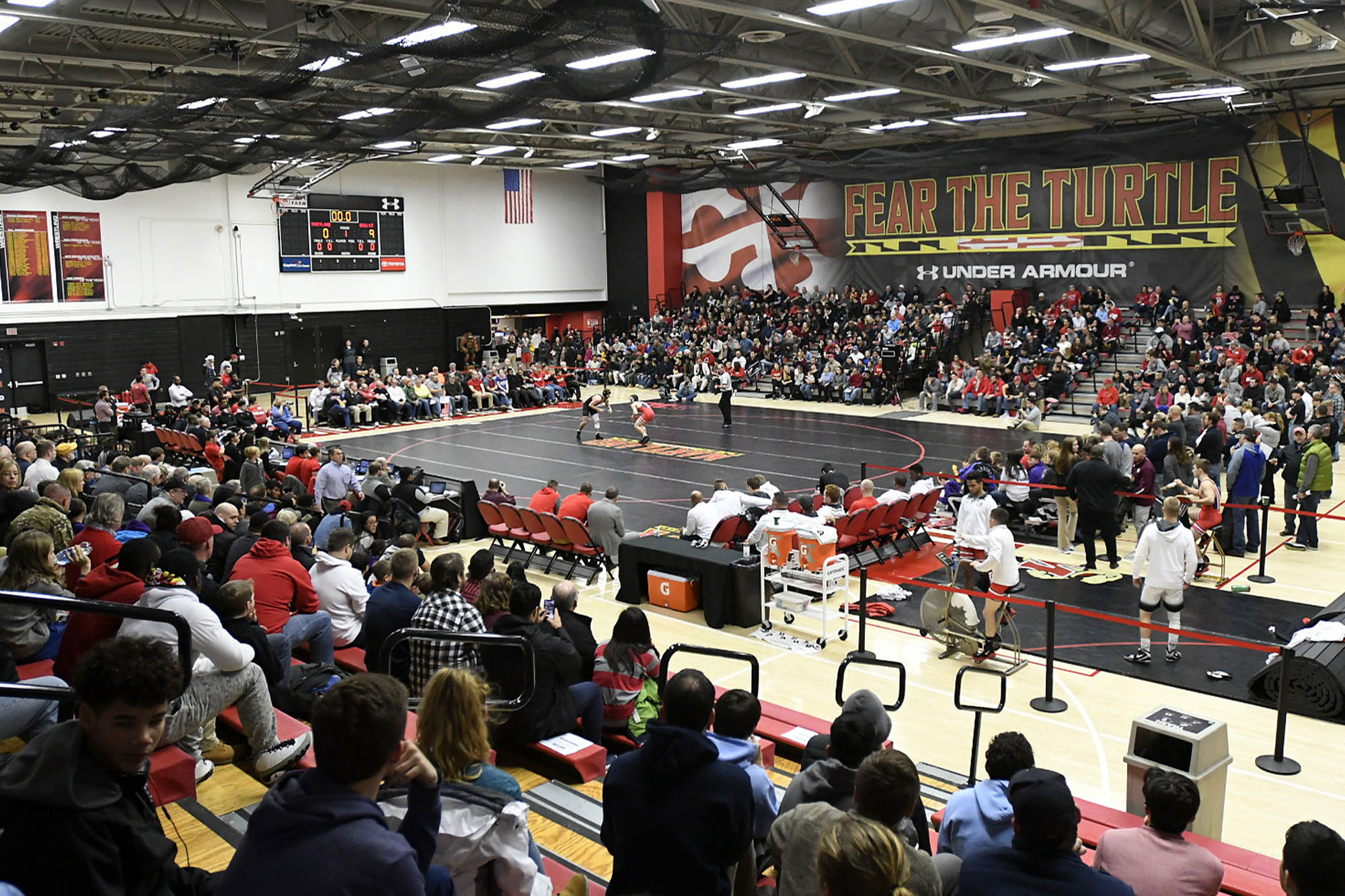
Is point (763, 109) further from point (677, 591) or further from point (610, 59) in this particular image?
point (610, 59)

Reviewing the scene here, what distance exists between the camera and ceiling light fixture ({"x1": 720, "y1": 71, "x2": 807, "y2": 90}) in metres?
18.9

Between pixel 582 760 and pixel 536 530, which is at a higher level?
pixel 582 760

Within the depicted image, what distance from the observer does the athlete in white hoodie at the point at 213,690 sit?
4.79 meters

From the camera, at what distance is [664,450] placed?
21688 millimetres

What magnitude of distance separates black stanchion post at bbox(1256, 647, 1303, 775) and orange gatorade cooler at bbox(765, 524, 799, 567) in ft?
14.7

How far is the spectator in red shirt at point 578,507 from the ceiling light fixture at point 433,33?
567 cm

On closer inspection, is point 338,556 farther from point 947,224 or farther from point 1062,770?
point 947,224

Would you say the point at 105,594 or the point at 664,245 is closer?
the point at 105,594

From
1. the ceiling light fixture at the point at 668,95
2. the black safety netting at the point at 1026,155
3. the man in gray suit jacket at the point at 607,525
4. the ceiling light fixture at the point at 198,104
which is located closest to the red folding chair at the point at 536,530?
the man in gray suit jacket at the point at 607,525

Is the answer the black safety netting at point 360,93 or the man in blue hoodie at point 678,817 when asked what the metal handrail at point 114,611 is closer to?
the man in blue hoodie at point 678,817

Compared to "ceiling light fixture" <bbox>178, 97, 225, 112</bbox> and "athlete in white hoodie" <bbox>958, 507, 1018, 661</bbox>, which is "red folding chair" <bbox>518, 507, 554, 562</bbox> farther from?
"ceiling light fixture" <bbox>178, 97, 225, 112</bbox>

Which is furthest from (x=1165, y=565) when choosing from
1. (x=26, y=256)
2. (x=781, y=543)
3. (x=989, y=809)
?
(x=26, y=256)

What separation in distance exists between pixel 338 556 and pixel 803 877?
196 inches

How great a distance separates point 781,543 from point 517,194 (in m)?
30.1
